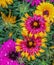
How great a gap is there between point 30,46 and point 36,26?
117 millimetres

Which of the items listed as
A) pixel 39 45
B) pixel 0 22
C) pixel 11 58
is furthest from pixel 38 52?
pixel 0 22

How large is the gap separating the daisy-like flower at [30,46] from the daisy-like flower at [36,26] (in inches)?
1.5

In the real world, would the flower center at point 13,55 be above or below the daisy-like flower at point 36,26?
below

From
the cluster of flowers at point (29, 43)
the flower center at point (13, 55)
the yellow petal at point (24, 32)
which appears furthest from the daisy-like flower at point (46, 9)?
the flower center at point (13, 55)

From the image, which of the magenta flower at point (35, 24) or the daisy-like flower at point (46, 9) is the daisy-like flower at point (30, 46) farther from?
the daisy-like flower at point (46, 9)

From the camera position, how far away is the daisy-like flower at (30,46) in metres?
1.90

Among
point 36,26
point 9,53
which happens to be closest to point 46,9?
point 36,26

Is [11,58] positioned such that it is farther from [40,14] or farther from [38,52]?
[40,14]

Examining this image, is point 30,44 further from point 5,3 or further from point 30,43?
point 5,3

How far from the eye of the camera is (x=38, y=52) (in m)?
1.91

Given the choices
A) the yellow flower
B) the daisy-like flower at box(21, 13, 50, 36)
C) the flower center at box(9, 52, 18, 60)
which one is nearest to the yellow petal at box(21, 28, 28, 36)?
the daisy-like flower at box(21, 13, 50, 36)

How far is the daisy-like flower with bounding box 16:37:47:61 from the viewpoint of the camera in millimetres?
1904

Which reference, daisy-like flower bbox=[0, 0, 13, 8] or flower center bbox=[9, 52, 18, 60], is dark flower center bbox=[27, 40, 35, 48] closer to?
flower center bbox=[9, 52, 18, 60]

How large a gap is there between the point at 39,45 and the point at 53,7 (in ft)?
1.06
